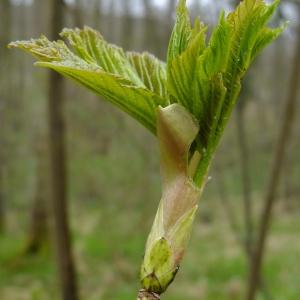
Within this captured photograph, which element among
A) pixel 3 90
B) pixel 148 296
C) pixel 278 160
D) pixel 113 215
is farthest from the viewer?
pixel 3 90

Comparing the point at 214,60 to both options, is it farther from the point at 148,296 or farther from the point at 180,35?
the point at 148,296

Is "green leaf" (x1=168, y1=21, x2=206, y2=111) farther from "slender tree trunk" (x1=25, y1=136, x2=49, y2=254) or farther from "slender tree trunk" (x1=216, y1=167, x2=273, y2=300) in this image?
"slender tree trunk" (x1=25, y1=136, x2=49, y2=254)

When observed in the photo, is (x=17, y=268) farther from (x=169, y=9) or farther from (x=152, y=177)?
(x=169, y=9)

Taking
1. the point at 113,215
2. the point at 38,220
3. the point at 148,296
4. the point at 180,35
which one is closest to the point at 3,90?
the point at 38,220

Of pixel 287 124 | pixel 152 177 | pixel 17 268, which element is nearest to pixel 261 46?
pixel 287 124

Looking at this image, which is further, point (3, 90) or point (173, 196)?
point (3, 90)
